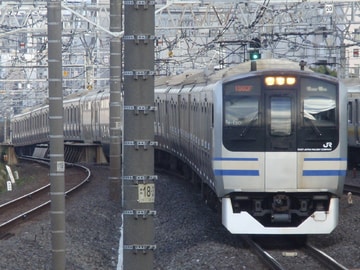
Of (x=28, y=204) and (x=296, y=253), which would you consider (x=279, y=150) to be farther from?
(x=28, y=204)

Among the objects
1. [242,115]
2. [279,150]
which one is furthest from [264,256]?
[242,115]

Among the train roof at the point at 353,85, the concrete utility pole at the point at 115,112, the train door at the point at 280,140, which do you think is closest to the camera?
the train door at the point at 280,140

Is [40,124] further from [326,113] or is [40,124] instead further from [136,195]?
[136,195]

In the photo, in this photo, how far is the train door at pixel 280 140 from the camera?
40.2 feet

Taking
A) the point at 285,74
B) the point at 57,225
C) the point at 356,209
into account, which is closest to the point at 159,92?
the point at 356,209

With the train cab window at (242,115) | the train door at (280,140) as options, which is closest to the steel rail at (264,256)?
the train door at (280,140)

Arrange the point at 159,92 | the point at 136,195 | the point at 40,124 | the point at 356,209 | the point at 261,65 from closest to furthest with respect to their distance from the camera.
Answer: the point at 136,195 < the point at 261,65 < the point at 356,209 < the point at 159,92 < the point at 40,124

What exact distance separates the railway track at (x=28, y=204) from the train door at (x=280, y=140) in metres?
3.87

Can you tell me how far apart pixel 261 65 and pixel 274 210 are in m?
2.31

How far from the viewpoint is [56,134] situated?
417 inches

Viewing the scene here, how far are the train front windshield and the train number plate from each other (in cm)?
564

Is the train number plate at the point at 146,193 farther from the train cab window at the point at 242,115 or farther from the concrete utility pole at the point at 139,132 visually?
the train cab window at the point at 242,115

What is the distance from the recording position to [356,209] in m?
15.9

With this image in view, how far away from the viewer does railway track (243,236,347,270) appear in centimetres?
1073
